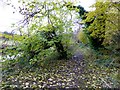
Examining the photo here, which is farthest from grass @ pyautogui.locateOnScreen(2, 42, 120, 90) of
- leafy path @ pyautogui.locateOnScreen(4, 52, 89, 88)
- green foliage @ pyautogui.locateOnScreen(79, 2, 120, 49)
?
green foliage @ pyautogui.locateOnScreen(79, 2, 120, 49)

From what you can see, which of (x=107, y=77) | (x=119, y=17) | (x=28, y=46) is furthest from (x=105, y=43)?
(x=28, y=46)

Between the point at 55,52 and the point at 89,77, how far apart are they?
17.8 inches

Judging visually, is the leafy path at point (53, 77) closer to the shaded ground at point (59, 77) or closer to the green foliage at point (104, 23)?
the shaded ground at point (59, 77)

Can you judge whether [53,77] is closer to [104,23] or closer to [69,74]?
[69,74]

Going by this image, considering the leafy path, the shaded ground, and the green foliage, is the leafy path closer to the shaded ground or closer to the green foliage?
the shaded ground

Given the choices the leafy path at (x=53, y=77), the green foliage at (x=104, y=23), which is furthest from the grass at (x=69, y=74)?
the green foliage at (x=104, y=23)

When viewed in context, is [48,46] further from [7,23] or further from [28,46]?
[7,23]

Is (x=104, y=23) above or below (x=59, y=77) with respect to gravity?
above

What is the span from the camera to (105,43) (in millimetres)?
2436

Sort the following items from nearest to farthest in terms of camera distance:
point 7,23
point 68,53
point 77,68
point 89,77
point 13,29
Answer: point 7,23
point 13,29
point 89,77
point 77,68
point 68,53

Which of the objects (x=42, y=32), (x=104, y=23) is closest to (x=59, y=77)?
(x=42, y=32)

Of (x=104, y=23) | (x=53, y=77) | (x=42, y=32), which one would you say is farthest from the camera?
(x=104, y=23)

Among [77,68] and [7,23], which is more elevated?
[7,23]

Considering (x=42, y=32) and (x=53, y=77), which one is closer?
(x=53, y=77)
